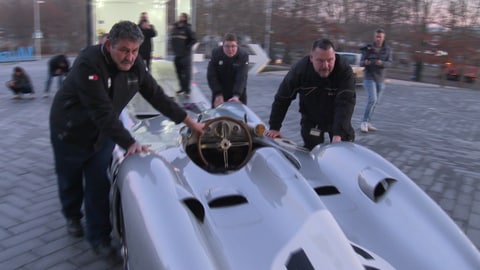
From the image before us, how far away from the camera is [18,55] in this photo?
965 inches

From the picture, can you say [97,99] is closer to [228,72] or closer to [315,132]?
[315,132]

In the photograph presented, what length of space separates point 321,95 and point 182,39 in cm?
545

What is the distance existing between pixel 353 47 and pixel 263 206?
2756 centimetres

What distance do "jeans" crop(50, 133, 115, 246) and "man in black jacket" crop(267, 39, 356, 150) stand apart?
1.44 metres

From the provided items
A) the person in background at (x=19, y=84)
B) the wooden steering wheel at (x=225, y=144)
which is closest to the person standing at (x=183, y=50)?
the person in background at (x=19, y=84)

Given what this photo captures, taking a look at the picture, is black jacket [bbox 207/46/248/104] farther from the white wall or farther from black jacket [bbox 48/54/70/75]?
black jacket [bbox 48/54/70/75]

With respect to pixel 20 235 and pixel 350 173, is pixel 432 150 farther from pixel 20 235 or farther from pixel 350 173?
pixel 20 235

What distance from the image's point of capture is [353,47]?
2836 cm

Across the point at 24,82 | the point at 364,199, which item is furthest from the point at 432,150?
the point at 24,82

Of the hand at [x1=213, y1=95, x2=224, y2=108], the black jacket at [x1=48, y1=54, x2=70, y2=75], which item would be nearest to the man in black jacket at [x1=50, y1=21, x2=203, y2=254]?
the hand at [x1=213, y1=95, x2=224, y2=108]

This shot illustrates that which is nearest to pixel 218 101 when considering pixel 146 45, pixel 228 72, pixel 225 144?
pixel 228 72

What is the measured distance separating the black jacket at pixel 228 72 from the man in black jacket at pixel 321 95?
2.10 m

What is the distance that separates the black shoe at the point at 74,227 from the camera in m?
3.56

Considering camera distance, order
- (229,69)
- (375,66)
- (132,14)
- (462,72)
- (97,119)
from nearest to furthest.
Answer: (97,119)
(229,69)
(375,66)
(132,14)
(462,72)
